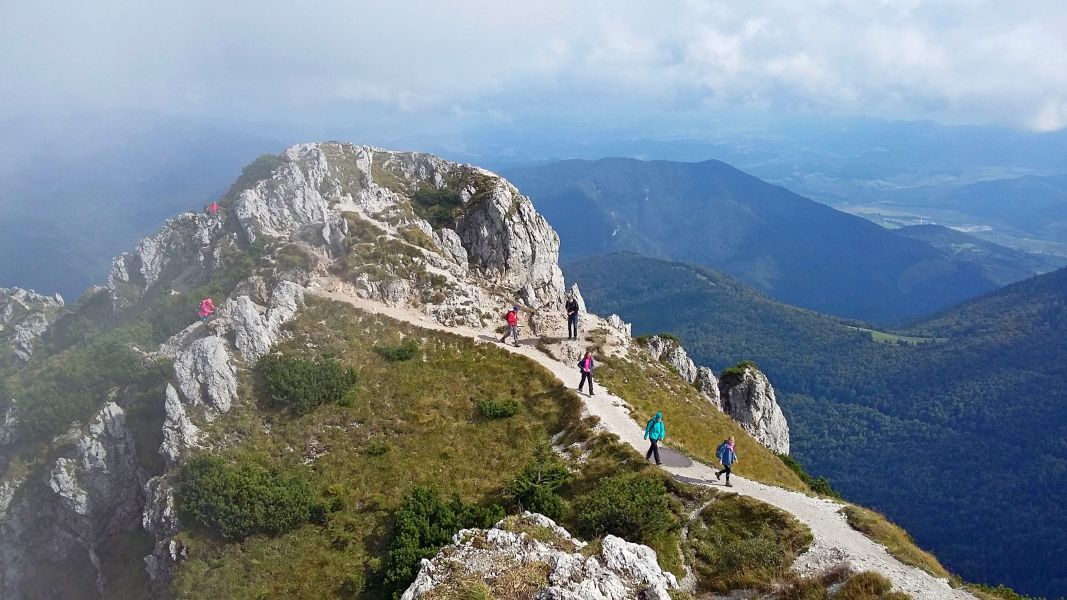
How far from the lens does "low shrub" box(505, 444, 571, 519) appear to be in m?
24.2

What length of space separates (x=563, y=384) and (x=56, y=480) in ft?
118

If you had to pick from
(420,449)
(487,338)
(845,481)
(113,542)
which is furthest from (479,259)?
(845,481)

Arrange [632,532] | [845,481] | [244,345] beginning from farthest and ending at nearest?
[845,481] < [244,345] < [632,532]

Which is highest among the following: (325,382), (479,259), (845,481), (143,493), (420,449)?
(479,259)

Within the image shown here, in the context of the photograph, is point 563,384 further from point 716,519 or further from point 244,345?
point 244,345

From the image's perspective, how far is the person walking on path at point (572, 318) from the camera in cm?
4438

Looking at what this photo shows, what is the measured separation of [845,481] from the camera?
581 feet

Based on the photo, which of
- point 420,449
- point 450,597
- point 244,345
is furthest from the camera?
point 244,345

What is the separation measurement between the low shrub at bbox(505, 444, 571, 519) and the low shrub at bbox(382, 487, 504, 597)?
1106 millimetres

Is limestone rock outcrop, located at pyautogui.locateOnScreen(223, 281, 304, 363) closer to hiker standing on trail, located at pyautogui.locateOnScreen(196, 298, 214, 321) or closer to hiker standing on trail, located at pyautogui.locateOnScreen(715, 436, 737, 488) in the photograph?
hiker standing on trail, located at pyautogui.locateOnScreen(196, 298, 214, 321)

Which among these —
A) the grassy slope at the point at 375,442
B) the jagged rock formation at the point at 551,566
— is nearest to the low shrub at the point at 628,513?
the grassy slope at the point at 375,442

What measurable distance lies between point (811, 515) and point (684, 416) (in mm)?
16084

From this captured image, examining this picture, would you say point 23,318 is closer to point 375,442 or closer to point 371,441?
point 371,441

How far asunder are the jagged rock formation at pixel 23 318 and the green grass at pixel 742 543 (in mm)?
80921
